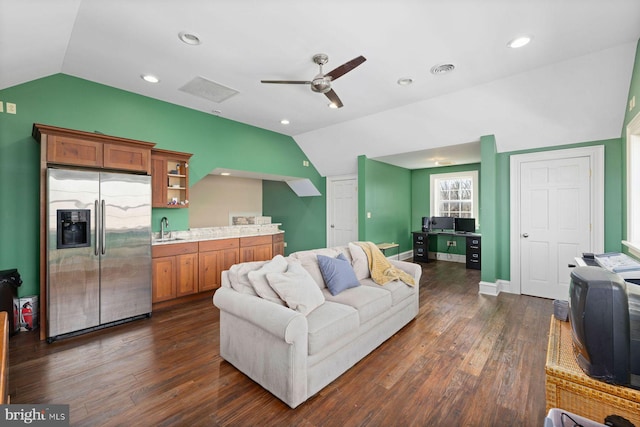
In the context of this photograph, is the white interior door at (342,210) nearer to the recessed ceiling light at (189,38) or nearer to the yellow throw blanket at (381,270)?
the yellow throw blanket at (381,270)

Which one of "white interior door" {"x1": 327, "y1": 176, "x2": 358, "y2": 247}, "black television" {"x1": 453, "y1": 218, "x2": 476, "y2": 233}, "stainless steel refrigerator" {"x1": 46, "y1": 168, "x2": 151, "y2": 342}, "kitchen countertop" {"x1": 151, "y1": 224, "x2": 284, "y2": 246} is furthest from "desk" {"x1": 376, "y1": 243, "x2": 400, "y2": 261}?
"stainless steel refrigerator" {"x1": 46, "y1": 168, "x2": 151, "y2": 342}

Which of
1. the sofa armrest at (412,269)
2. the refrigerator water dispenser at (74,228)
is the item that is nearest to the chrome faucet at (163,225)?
the refrigerator water dispenser at (74,228)

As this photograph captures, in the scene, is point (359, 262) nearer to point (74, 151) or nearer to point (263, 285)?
point (263, 285)

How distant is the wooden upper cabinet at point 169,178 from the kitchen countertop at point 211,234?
1.56 ft

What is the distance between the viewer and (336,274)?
2846 mm

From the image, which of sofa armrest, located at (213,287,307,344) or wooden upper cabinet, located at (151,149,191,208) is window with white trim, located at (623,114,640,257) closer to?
sofa armrest, located at (213,287,307,344)

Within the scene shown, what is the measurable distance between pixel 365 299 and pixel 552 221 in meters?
3.58

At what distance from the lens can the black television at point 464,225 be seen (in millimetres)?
6387

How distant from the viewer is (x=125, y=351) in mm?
2629

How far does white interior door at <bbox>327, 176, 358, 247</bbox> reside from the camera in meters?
6.50

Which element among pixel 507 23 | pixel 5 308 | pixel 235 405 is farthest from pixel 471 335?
pixel 5 308

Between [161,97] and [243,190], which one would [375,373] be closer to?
[161,97]

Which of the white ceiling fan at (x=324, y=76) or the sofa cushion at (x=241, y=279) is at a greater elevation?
the white ceiling fan at (x=324, y=76)

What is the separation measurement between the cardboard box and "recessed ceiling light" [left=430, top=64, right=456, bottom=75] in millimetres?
5213
